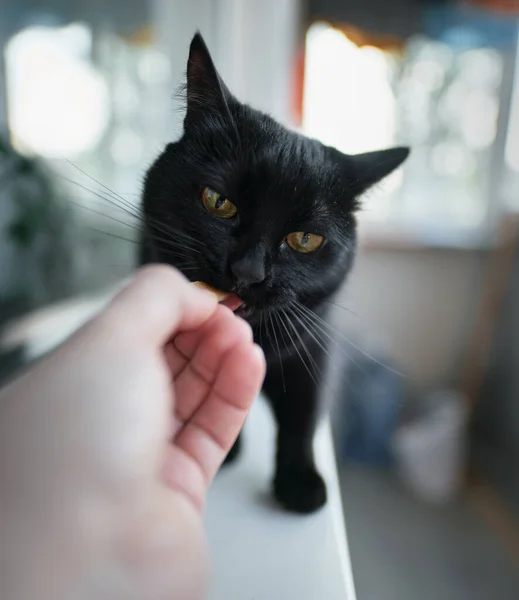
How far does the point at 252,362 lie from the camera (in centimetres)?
37

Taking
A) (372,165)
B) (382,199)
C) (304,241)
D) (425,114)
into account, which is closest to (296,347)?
(304,241)

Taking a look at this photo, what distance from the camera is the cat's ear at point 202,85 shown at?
476mm

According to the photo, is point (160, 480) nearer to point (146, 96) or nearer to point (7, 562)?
point (7, 562)

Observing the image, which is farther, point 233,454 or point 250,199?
point 233,454

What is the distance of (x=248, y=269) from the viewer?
1.46 feet

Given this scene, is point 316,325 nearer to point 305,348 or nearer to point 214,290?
point 305,348

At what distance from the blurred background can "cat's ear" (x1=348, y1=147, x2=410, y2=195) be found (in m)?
0.06

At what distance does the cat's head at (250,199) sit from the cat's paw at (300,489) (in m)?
0.20

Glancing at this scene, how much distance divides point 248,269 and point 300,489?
0.88 feet

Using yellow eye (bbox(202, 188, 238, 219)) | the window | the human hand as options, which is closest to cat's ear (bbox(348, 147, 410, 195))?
yellow eye (bbox(202, 188, 238, 219))

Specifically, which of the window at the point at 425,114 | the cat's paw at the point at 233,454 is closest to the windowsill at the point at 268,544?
the cat's paw at the point at 233,454

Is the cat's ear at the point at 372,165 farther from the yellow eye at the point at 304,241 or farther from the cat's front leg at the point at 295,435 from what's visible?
the cat's front leg at the point at 295,435

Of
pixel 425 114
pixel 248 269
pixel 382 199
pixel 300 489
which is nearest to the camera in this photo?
pixel 248 269

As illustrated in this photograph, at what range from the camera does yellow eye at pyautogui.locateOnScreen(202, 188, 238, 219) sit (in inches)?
19.1
